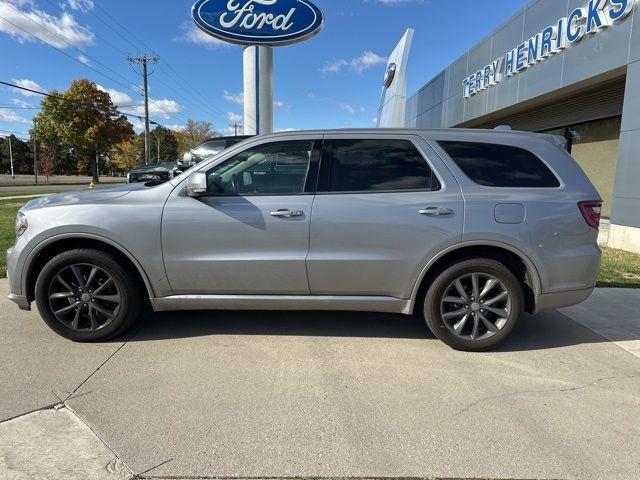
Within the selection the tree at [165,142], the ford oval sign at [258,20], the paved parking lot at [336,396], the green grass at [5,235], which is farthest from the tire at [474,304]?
the tree at [165,142]

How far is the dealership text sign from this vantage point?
367 inches

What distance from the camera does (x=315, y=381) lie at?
3.30 meters

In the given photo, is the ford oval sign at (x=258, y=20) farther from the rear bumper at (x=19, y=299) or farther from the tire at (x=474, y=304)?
the tire at (x=474, y=304)


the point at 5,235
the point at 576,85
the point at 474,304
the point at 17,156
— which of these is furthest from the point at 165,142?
the point at 474,304

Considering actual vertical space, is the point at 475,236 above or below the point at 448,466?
above

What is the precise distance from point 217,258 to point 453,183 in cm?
205

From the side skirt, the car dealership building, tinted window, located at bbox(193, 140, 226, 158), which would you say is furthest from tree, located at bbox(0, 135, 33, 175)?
A: the side skirt

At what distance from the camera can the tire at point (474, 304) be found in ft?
12.3

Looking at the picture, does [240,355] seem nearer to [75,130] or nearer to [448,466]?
[448,466]

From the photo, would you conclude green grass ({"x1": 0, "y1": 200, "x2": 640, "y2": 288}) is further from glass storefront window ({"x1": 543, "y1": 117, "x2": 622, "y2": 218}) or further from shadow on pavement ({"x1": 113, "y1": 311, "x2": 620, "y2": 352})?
glass storefront window ({"x1": 543, "y1": 117, "x2": 622, "y2": 218})

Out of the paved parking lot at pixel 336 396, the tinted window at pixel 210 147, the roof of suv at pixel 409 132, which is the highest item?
the tinted window at pixel 210 147

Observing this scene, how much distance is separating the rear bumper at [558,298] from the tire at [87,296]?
135 inches

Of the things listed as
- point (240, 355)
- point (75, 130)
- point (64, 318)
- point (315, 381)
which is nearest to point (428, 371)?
point (315, 381)

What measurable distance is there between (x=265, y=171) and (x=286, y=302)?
1.13 meters
